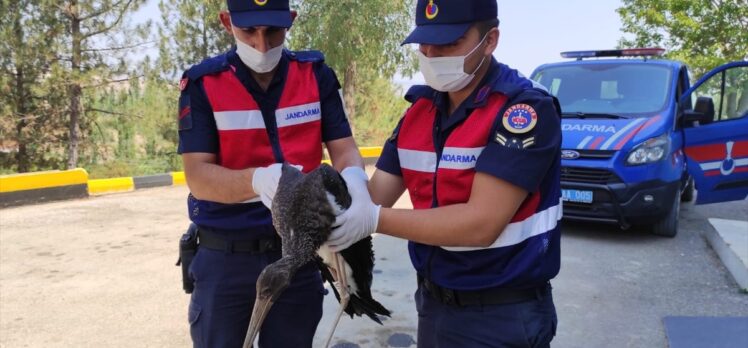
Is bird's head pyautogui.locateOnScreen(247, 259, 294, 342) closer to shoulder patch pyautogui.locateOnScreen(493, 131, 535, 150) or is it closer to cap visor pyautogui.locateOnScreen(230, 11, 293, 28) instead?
shoulder patch pyautogui.locateOnScreen(493, 131, 535, 150)

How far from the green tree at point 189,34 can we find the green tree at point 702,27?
9544 mm

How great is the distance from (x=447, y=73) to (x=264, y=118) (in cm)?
85

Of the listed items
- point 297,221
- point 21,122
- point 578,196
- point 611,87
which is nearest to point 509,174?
point 297,221

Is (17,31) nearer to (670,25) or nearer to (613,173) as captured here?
(613,173)

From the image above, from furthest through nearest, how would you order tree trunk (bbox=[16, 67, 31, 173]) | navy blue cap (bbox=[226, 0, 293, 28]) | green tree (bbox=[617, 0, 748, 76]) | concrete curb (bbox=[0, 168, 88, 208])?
green tree (bbox=[617, 0, 748, 76])
tree trunk (bbox=[16, 67, 31, 173])
concrete curb (bbox=[0, 168, 88, 208])
navy blue cap (bbox=[226, 0, 293, 28])

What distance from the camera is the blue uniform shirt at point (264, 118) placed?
2201mm

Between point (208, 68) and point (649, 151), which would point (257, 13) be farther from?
point (649, 151)

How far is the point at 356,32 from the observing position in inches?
501

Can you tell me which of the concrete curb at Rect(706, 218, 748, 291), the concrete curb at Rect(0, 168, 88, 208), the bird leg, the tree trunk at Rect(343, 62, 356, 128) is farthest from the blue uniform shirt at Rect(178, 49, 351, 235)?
the tree trunk at Rect(343, 62, 356, 128)

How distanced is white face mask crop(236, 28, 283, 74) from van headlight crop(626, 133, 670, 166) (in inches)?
177

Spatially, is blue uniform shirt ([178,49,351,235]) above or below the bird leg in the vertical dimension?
above

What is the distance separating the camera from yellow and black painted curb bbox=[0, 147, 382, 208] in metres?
7.93

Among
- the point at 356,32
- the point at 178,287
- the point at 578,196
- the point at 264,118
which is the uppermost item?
the point at 356,32

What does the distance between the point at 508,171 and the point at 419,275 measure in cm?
64
